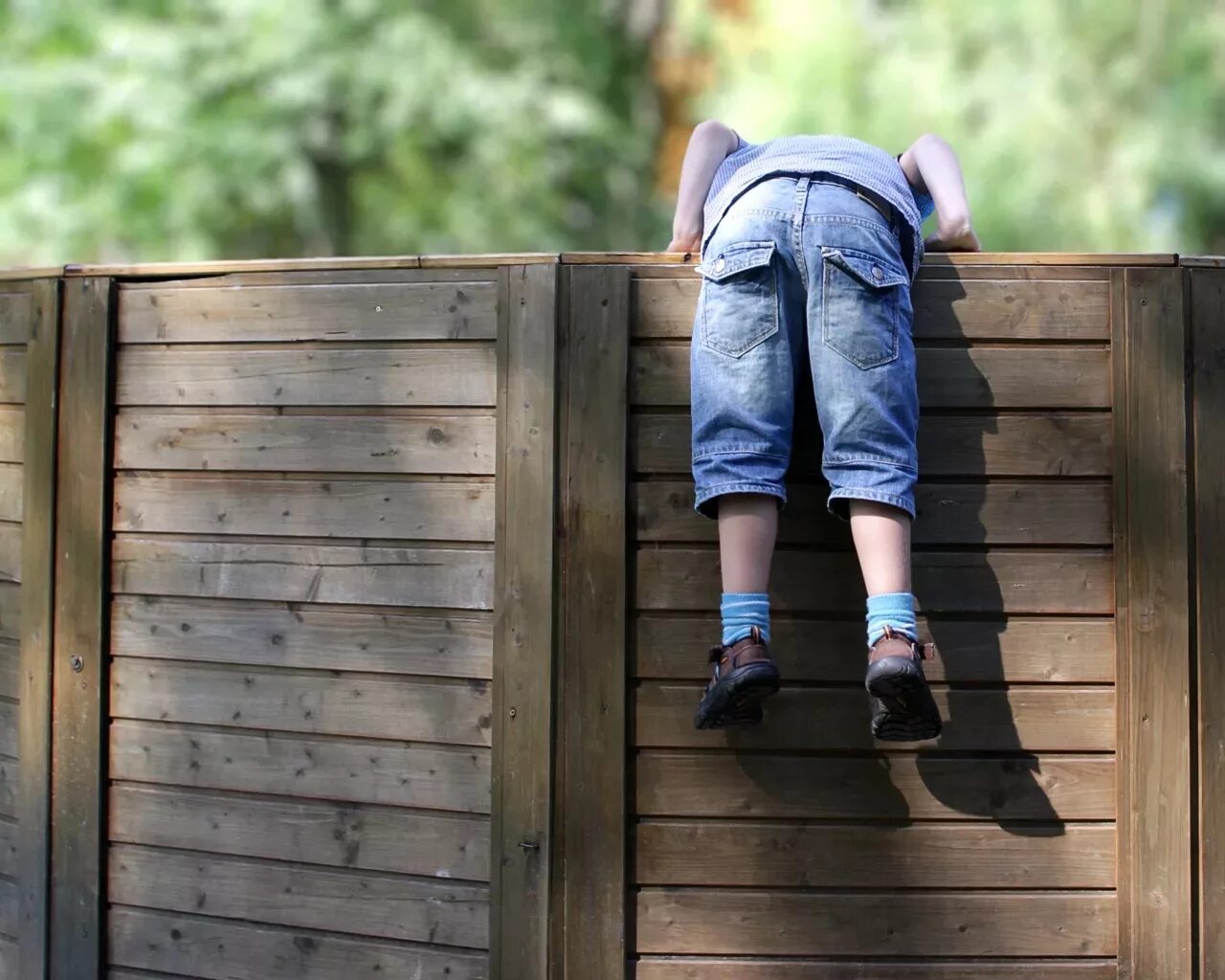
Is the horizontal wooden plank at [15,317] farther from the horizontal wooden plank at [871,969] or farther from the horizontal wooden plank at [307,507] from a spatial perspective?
the horizontal wooden plank at [871,969]

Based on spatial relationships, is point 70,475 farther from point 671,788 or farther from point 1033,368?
point 1033,368

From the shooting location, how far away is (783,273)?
251cm

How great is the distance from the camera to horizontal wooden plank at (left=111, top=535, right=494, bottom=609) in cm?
273

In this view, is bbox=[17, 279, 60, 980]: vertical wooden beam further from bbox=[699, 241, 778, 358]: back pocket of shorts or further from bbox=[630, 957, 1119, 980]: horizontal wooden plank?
bbox=[699, 241, 778, 358]: back pocket of shorts

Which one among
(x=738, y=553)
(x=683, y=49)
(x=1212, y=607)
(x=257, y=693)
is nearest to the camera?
(x=738, y=553)

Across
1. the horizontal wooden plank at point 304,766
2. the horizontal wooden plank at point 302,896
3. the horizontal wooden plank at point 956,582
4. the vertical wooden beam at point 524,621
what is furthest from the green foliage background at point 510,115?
the horizontal wooden plank at point 302,896

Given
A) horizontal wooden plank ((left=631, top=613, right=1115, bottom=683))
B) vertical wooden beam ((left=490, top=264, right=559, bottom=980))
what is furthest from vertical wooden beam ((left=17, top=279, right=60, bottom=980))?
horizontal wooden plank ((left=631, top=613, right=1115, bottom=683))

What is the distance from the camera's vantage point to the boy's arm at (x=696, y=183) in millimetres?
2711

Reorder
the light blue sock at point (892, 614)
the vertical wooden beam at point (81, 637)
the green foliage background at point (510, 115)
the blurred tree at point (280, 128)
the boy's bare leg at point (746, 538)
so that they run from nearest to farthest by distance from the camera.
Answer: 1. the light blue sock at point (892, 614)
2. the boy's bare leg at point (746, 538)
3. the vertical wooden beam at point (81, 637)
4. the green foliage background at point (510, 115)
5. the blurred tree at point (280, 128)

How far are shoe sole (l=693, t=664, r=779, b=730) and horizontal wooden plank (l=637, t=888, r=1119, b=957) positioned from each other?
489 millimetres

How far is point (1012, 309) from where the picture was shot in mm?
2672

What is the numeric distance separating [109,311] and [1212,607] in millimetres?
2604

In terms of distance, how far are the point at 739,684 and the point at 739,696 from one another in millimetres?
28

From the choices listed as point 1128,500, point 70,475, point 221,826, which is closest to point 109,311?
point 70,475
